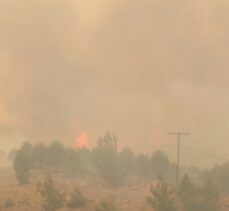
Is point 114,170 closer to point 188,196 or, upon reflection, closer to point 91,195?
point 91,195

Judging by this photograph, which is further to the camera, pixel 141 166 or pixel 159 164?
pixel 141 166

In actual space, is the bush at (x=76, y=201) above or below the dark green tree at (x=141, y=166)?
below

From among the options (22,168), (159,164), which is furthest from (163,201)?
(159,164)

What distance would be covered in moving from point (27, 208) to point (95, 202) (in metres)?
11.2

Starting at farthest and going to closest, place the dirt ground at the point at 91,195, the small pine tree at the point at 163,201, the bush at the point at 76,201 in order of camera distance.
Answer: the dirt ground at the point at 91,195, the bush at the point at 76,201, the small pine tree at the point at 163,201

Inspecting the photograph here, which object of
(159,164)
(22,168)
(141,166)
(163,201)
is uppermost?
(159,164)

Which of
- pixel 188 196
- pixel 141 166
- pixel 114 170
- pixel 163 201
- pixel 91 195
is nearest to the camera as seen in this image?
pixel 163 201

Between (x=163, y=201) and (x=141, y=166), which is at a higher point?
(x=141, y=166)

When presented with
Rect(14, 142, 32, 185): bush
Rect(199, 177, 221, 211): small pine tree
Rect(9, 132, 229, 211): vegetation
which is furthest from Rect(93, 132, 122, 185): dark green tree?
Rect(199, 177, 221, 211): small pine tree

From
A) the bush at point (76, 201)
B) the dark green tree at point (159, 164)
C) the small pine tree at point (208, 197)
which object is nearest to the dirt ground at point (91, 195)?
the bush at point (76, 201)

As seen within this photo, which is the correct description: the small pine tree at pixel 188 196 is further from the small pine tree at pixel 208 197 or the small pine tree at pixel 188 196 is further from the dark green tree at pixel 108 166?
the dark green tree at pixel 108 166

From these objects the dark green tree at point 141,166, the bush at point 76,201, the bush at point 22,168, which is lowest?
the bush at point 76,201

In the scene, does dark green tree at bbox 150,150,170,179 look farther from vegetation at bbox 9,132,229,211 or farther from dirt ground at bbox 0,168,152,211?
dirt ground at bbox 0,168,152,211

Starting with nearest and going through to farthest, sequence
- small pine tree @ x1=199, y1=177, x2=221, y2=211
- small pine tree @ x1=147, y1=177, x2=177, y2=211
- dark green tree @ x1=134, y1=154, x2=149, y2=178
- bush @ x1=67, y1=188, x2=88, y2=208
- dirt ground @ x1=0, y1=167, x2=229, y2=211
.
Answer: small pine tree @ x1=147, y1=177, x2=177, y2=211 → small pine tree @ x1=199, y1=177, x2=221, y2=211 → bush @ x1=67, y1=188, x2=88, y2=208 → dirt ground @ x1=0, y1=167, x2=229, y2=211 → dark green tree @ x1=134, y1=154, x2=149, y2=178
